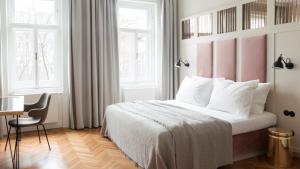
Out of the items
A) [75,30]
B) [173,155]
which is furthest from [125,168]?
[75,30]

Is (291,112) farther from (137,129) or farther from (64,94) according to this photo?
(64,94)

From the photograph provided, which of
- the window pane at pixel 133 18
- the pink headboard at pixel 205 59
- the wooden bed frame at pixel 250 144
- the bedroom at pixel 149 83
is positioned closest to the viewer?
the bedroom at pixel 149 83

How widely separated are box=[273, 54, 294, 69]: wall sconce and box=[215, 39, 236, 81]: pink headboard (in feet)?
2.62

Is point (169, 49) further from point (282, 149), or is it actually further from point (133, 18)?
point (282, 149)

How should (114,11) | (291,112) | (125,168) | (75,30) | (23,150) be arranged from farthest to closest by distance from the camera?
(114,11), (75,30), (23,150), (291,112), (125,168)

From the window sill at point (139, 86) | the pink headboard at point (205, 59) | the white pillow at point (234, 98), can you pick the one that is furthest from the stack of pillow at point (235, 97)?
the window sill at point (139, 86)

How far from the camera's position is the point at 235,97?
338cm

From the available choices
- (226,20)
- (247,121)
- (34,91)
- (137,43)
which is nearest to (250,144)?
(247,121)

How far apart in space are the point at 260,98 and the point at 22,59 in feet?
12.7

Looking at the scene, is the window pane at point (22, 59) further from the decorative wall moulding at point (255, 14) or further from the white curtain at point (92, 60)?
the decorative wall moulding at point (255, 14)

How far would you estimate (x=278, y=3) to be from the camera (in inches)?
134

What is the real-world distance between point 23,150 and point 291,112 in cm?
358

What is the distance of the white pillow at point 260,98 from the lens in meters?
3.42

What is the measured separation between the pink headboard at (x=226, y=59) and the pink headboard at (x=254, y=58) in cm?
19
